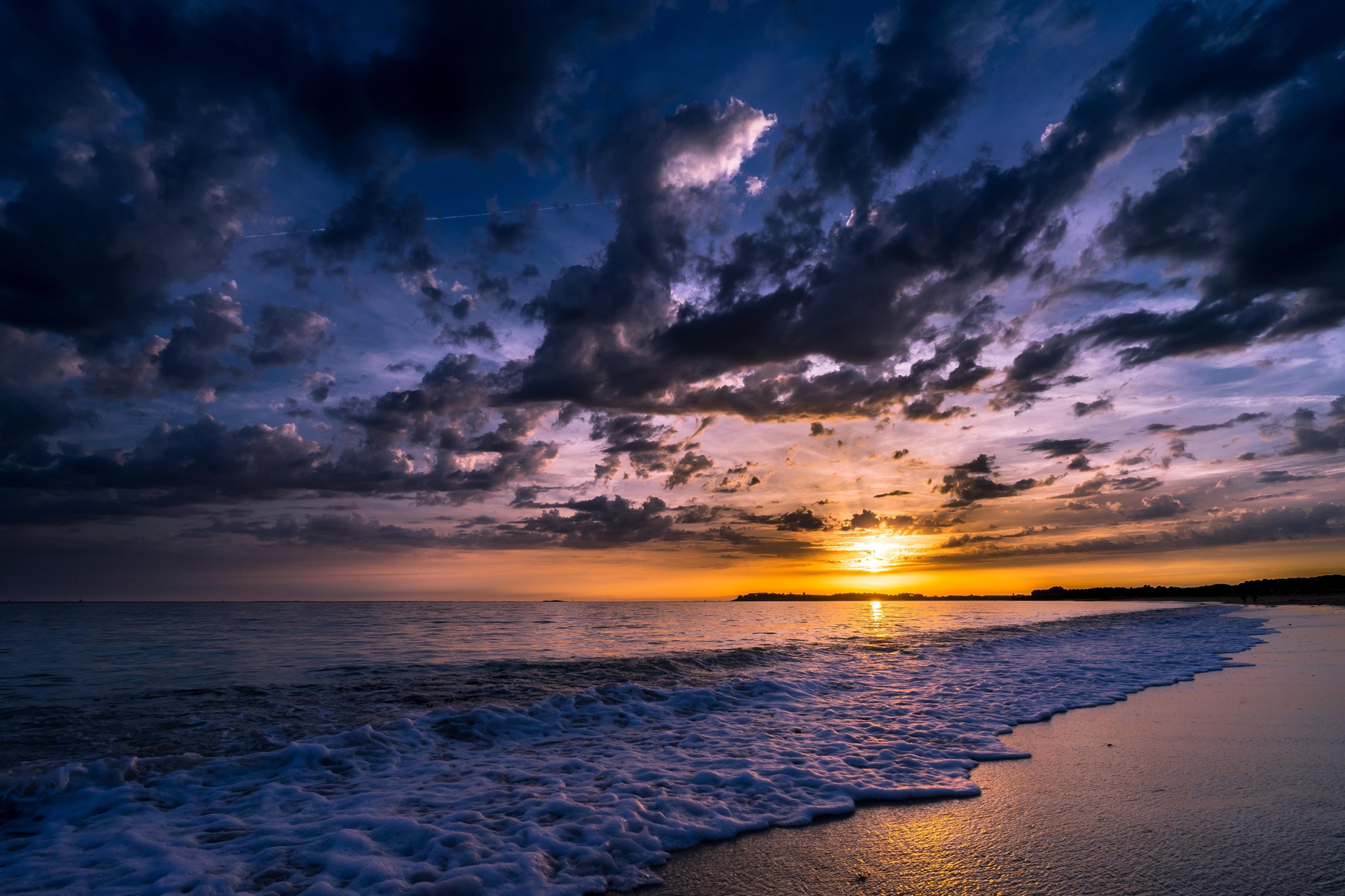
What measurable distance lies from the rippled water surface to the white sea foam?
1.67 m

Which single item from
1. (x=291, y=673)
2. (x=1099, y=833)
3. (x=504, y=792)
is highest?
(x=1099, y=833)

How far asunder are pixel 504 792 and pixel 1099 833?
6349mm

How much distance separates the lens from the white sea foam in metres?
5.12

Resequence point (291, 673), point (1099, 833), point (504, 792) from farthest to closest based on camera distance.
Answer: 1. point (291, 673)
2. point (504, 792)
3. point (1099, 833)

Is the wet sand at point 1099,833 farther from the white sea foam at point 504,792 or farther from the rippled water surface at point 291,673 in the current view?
the rippled water surface at point 291,673

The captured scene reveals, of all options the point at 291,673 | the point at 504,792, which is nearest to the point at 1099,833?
the point at 504,792

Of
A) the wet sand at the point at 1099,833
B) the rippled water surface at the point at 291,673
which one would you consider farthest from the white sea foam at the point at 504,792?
the rippled water surface at the point at 291,673

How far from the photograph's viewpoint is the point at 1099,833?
17.5 ft

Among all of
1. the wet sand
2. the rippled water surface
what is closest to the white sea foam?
the wet sand

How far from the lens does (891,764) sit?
8.03 meters

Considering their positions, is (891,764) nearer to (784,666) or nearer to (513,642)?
(784,666)

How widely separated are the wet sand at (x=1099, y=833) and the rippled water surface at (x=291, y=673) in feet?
28.2

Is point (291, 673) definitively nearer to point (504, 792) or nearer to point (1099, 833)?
point (504, 792)

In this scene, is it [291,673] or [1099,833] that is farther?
[291,673]
